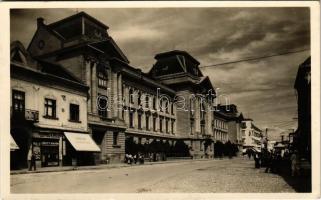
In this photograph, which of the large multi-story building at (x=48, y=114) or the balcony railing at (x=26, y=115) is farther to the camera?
the large multi-story building at (x=48, y=114)

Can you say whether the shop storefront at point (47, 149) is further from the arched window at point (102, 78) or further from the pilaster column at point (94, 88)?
the arched window at point (102, 78)

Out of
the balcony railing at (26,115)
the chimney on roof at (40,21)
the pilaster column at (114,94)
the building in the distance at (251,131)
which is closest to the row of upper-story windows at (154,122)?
the pilaster column at (114,94)

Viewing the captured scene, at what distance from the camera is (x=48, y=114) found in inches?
726

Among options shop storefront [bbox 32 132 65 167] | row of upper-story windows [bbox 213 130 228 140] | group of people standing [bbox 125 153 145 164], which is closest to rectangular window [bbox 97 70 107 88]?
shop storefront [bbox 32 132 65 167]

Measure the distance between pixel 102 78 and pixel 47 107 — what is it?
9.90 ft

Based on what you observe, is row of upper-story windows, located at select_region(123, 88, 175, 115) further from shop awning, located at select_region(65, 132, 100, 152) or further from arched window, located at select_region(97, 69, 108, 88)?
shop awning, located at select_region(65, 132, 100, 152)

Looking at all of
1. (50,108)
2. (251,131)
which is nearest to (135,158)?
(251,131)

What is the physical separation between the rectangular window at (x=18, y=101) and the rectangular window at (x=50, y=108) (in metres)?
2.67

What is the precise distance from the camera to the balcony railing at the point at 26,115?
1455 cm

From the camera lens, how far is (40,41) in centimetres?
1541

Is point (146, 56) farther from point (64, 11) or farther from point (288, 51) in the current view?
point (288, 51)

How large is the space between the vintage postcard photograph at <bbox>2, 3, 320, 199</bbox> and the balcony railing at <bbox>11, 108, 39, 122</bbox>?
0.06 m

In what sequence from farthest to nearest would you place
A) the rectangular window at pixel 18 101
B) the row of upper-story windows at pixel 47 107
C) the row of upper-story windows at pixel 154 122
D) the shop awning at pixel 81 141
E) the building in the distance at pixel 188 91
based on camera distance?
1. the row of upper-story windows at pixel 154 122
2. the shop awning at pixel 81 141
3. the building in the distance at pixel 188 91
4. the row of upper-story windows at pixel 47 107
5. the rectangular window at pixel 18 101

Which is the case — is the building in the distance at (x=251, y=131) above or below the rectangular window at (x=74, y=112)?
below
